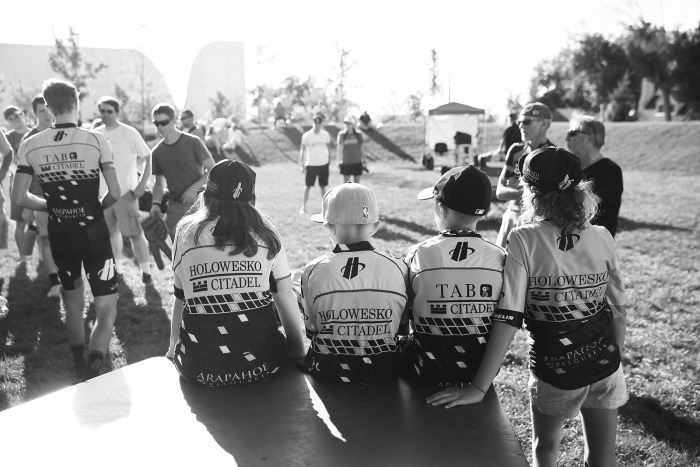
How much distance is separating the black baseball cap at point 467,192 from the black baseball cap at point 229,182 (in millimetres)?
898

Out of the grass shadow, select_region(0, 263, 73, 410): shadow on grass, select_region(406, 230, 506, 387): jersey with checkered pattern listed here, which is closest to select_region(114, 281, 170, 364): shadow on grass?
select_region(0, 263, 73, 410): shadow on grass

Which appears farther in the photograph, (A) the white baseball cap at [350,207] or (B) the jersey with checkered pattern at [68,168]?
(B) the jersey with checkered pattern at [68,168]

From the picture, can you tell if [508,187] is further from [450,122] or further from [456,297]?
[450,122]

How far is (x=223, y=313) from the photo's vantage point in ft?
8.13

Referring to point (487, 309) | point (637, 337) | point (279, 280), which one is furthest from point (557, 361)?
point (637, 337)

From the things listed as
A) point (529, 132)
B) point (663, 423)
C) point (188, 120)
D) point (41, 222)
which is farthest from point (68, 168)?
point (188, 120)

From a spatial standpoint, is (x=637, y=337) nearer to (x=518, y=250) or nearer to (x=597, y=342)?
(x=597, y=342)

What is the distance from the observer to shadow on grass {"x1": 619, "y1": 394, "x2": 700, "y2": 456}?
3238 mm

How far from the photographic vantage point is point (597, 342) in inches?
90.1

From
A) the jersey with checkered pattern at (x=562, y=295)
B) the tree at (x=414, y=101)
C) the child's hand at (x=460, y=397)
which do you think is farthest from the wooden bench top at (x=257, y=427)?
the tree at (x=414, y=101)

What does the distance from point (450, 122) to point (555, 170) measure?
776 inches

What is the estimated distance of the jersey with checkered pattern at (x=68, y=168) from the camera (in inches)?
151

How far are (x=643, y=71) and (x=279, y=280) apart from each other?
51298 millimetres

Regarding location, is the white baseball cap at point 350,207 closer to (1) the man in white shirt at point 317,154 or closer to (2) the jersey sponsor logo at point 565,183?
(2) the jersey sponsor logo at point 565,183
